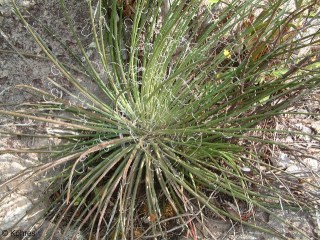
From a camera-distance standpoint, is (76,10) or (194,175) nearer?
(194,175)

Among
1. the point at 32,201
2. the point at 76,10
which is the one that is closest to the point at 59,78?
the point at 76,10

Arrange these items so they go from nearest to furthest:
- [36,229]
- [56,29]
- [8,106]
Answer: [36,229] → [8,106] → [56,29]

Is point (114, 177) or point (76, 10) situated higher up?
point (76, 10)

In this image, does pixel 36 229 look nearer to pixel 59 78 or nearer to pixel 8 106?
pixel 8 106

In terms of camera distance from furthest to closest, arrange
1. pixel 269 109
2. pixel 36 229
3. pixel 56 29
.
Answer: pixel 56 29
pixel 36 229
pixel 269 109

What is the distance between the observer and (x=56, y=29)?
6.24 ft

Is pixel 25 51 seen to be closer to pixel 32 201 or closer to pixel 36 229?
pixel 32 201

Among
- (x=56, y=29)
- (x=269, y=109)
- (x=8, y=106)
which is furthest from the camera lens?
(x=56, y=29)

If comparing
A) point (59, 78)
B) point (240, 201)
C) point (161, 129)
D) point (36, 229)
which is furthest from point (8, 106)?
point (240, 201)

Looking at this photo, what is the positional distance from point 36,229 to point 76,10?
102 centimetres

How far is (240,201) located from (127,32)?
3.04ft

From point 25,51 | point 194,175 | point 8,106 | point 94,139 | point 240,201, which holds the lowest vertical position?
point 240,201

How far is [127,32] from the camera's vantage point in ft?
6.31

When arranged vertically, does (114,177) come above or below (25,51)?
below
